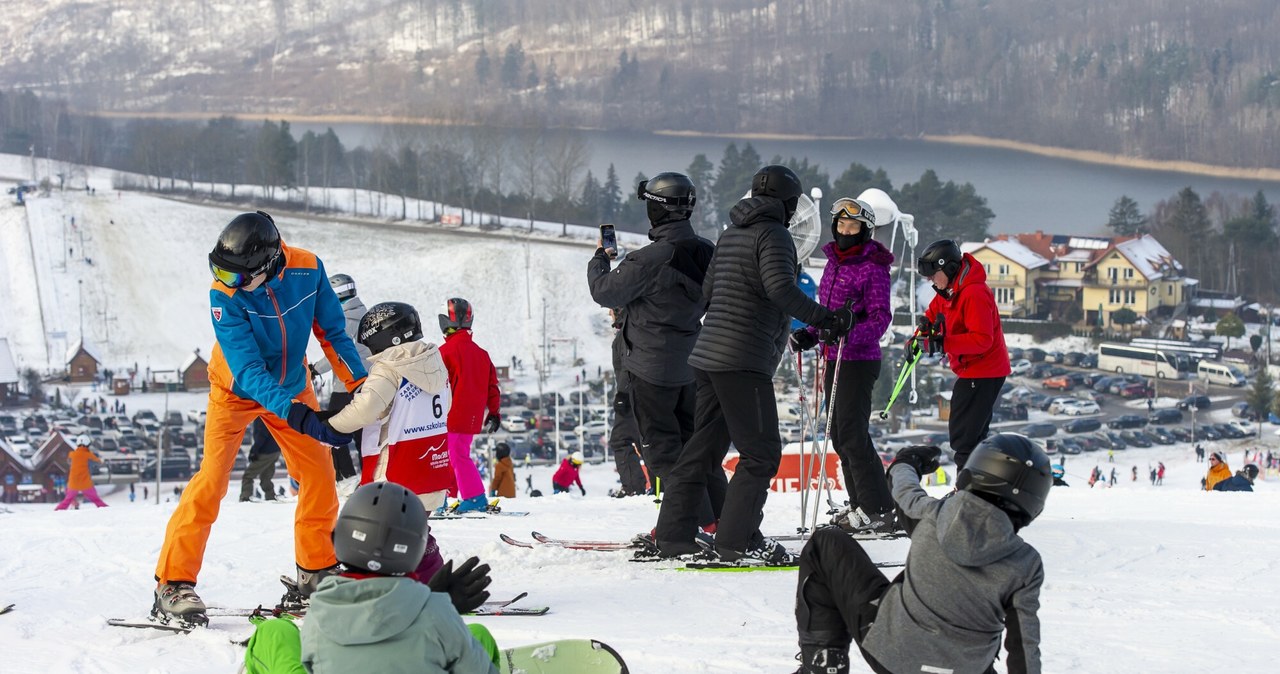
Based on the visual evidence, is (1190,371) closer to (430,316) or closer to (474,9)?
(430,316)

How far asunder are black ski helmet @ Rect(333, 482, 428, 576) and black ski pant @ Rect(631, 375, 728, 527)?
2.24 m

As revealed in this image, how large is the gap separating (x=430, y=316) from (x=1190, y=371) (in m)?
31.7

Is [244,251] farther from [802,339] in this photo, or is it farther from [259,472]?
[259,472]

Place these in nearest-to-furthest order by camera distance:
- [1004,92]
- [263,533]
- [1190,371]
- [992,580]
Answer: [992,580], [263,533], [1190,371], [1004,92]

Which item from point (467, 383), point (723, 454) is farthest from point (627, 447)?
point (723, 454)

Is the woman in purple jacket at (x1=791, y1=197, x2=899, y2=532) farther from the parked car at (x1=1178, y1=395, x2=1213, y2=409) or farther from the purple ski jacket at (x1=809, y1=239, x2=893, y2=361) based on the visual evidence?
the parked car at (x1=1178, y1=395, x2=1213, y2=409)

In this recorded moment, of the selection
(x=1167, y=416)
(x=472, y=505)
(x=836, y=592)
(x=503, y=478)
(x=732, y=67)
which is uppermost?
(x=732, y=67)

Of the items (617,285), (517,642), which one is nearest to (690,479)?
(617,285)

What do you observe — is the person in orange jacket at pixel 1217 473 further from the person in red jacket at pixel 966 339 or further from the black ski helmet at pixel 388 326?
the black ski helmet at pixel 388 326

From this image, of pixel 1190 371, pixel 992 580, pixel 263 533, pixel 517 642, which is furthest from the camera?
pixel 1190 371

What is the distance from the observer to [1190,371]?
166 feet

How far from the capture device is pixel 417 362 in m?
3.99

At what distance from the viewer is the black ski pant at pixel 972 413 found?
5.04m

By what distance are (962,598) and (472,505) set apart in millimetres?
4166
